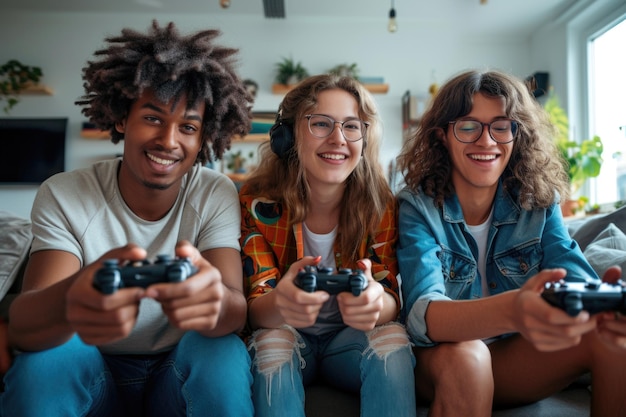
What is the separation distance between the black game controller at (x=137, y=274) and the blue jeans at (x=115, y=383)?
0.32 metres

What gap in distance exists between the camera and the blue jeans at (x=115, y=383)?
988 mm

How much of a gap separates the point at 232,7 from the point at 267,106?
922 mm

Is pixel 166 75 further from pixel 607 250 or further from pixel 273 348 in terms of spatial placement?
pixel 607 250

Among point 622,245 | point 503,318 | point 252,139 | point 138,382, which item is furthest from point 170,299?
point 252,139

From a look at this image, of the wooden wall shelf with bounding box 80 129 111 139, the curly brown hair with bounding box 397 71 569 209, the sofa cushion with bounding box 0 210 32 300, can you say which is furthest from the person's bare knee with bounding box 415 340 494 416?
the wooden wall shelf with bounding box 80 129 111 139

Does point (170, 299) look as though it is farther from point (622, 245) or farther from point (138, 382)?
point (622, 245)

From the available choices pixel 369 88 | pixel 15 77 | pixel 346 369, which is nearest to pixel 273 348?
pixel 346 369

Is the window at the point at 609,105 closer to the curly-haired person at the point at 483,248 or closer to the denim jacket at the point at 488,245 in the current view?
the curly-haired person at the point at 483,248

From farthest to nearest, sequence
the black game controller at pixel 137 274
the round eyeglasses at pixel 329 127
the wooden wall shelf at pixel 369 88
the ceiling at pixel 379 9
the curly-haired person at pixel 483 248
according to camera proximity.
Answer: the wooden wall shelf at pixel 369 88 → the ceiling at pixel 379 9 → the round eyeglasses at pixel 329 127 → the curly-haired person at pixel 483 248 → the black game controller at pixel 137 274

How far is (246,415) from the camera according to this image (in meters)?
1.03

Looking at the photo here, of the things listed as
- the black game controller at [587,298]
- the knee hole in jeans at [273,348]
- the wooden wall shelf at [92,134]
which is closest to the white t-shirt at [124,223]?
the knee hole in jeans at [273,348]

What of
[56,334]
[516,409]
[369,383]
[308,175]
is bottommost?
[516,409]

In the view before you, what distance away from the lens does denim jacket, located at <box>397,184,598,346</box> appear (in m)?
1.31

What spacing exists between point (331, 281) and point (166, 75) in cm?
67
